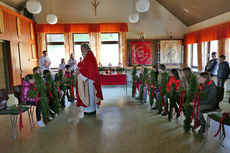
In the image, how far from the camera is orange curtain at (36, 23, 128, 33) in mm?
8211

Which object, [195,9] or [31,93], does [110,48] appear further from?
[31,93]

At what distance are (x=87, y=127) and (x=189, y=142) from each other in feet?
5.99

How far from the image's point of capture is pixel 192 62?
8.52 meters

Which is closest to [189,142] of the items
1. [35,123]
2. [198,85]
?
[198,85]

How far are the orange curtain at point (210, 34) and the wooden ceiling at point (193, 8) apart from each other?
20.4 inches

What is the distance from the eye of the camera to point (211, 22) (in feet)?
21.5

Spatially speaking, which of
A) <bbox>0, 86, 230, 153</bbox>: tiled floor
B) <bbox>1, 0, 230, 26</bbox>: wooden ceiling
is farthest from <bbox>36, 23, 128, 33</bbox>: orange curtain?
<bbox>0, 86, 230, 153</bbox>: tiled floor

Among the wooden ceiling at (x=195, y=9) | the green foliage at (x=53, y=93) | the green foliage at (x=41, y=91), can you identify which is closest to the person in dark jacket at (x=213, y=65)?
the wooden ceiling at (x=195, y=9)

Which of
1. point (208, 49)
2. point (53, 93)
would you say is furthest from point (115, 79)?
point (208, 49)

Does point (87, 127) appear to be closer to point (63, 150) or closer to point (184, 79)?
point (63, 150)

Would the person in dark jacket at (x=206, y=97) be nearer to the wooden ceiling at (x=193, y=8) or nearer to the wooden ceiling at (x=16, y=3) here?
the wooden ceiling at (x=193, y=8)

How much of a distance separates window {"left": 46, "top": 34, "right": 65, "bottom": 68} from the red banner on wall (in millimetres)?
3766

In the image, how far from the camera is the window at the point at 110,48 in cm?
862

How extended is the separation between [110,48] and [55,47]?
298cm
